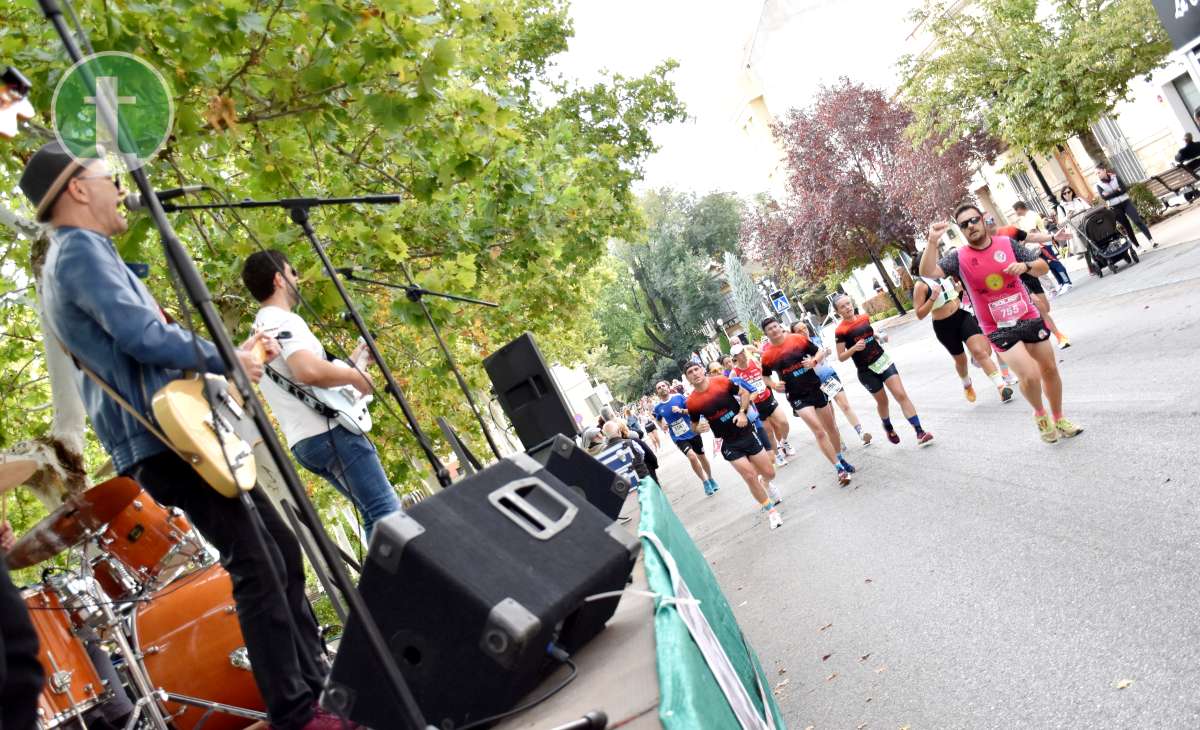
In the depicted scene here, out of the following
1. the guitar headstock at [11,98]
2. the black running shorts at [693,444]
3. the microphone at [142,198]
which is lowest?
the black running shorts at [693,444]

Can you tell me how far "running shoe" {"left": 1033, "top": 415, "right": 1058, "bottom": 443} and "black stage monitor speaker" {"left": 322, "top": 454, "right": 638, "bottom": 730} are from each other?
6.74 metres

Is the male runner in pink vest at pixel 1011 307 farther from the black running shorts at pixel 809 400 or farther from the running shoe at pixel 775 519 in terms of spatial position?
the black running shorts at pixel 809 400

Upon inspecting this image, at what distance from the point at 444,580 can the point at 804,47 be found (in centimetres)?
Answer: 6149

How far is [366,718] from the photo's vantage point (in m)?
3.27

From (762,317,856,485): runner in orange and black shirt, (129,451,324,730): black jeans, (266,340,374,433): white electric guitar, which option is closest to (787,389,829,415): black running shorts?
(762,317,856,485): runner in orange and black shirt

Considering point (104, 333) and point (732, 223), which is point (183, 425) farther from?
point (732, 223)

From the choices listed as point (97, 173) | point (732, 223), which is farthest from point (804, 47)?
point (97, 173)

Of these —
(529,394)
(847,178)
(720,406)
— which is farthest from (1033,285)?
(847,178)

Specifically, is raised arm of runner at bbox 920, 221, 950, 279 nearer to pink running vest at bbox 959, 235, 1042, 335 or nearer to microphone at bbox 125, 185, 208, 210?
pink running vest at bbox 959, 235, 1042, 335

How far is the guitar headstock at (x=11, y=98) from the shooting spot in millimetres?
3146

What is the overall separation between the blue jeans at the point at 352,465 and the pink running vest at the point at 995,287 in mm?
5755

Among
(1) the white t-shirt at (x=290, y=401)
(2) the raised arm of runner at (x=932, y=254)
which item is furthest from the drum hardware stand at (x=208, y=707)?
(2) the raised arm of runner at (x=932, y=254)

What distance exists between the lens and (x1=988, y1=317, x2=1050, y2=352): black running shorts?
8.86 metres

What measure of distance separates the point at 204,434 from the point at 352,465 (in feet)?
5.58
